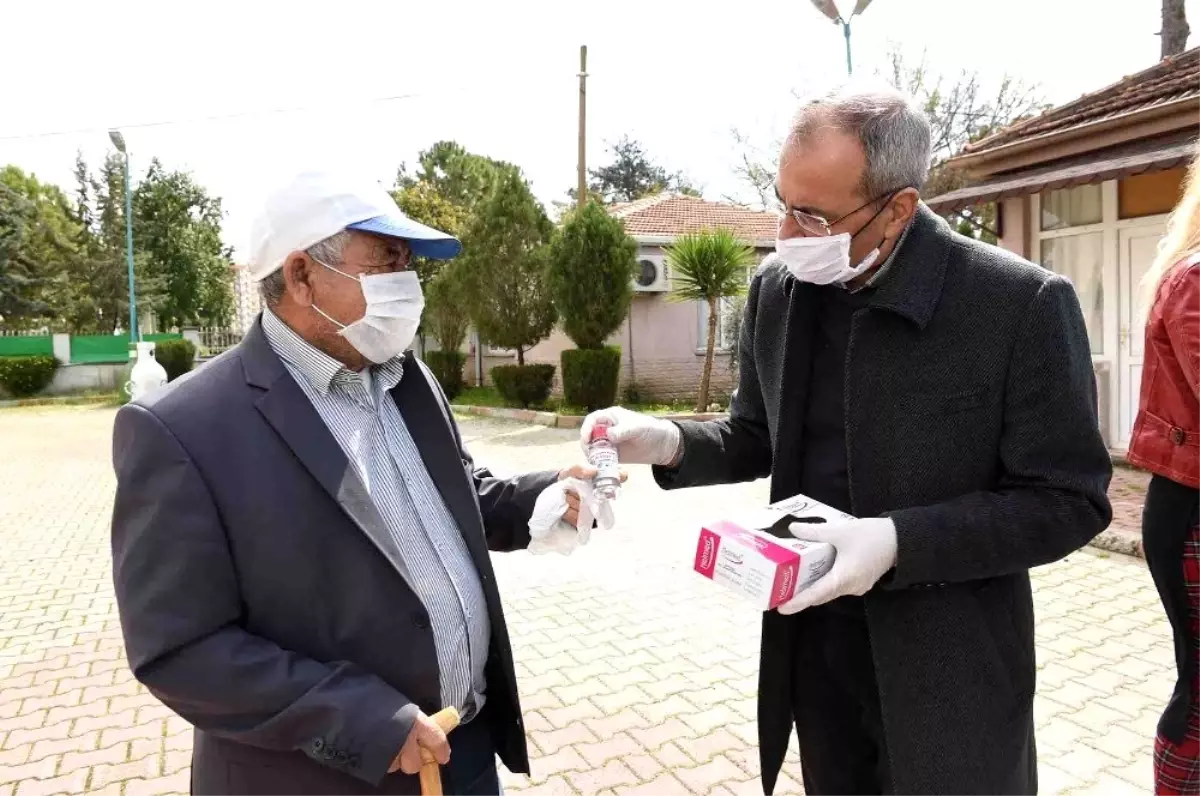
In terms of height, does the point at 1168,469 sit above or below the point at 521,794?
above

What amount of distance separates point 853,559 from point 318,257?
4.22 ft

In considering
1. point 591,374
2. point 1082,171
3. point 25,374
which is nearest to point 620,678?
point 1082,171

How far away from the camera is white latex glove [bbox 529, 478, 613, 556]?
208 cm

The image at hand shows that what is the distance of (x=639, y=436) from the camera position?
2.17 m

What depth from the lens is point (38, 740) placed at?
386 centimetres

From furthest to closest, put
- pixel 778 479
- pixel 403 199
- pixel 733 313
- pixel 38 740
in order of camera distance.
Result: pixel 403 199 < pixel 733 313 < pixel 38 740 < pixel 778 479

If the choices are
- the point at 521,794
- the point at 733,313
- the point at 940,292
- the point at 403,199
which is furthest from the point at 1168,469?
the point at 403,199

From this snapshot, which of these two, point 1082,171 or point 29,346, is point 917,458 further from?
point 29,346

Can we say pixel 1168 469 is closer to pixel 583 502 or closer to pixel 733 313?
pixel 583 502

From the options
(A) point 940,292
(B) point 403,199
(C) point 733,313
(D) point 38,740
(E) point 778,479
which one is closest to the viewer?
(A) point 940,292

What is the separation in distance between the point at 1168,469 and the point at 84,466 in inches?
539

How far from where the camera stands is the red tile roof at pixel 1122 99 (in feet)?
28.3

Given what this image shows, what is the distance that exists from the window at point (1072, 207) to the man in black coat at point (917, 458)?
29.0 feet

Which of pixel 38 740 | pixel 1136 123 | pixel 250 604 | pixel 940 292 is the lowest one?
pixel 38 740
